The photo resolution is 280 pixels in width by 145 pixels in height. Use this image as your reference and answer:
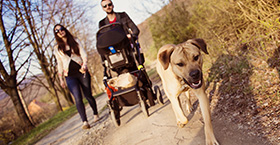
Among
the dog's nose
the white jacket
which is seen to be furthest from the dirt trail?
the white jacket

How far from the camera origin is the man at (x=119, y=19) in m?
4.49

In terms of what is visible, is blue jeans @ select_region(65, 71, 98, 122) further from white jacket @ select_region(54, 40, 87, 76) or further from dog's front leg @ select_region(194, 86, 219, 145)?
dog's front leg @ select_region(194, 86, 219, 145)

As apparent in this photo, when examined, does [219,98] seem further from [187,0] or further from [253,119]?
[187,0]

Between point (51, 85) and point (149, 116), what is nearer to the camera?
Answer: point (149, 116)

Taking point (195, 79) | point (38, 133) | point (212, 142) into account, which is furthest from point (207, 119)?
point (38, 133)

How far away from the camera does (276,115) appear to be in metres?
2.47

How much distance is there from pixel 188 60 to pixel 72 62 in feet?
10.3

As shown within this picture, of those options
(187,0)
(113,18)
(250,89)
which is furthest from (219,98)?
(187,0)

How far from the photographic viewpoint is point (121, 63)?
430cm

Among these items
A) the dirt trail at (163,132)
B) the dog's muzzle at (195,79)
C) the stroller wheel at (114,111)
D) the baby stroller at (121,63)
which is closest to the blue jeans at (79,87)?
the dirt trail at (163,132)

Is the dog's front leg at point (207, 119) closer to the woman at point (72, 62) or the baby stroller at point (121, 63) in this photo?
the baby stroller at point (121, 63)

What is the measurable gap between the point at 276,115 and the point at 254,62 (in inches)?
94.3

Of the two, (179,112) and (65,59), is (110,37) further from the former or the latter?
(179,112)

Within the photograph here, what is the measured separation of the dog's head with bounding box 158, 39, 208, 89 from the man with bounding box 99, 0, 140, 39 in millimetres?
1657
